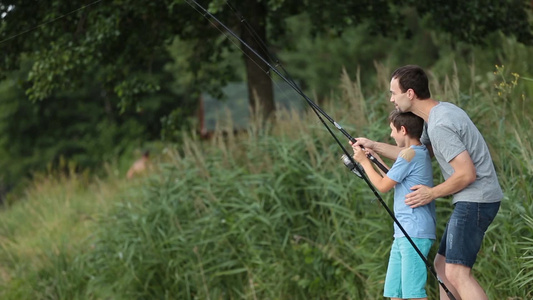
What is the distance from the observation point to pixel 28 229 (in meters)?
11.1

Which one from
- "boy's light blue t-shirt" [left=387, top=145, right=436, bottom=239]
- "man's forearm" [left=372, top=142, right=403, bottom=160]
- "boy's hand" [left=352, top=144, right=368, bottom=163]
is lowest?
"boy's light blue t-shirt" [left=387, top=145, right=436, bottom=239]

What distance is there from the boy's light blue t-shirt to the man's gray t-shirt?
0.58 feet

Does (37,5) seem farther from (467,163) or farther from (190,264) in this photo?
(467,163)

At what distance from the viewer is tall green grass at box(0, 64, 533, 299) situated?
20.1 ft

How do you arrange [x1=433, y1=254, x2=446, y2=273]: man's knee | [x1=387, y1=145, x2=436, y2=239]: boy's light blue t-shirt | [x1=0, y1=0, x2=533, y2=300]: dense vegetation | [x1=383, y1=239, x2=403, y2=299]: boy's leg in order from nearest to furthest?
[x1=387, y1=145, x2=436, y2=239]: boy's light blue t-shirt
[x1=383, y1=239, x2=403, y2=299]: boy's leg
[x1=433, y1=254, x2=446, y2=273]: man's knee
[x1=0, y1=0, x2=533, y2=300]: dense vegetation


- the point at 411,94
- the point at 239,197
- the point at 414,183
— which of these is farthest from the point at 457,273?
the point at 239,197

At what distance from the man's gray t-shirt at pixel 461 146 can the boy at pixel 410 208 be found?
0.19 meters

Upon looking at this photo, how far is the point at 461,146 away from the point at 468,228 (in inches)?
17.8

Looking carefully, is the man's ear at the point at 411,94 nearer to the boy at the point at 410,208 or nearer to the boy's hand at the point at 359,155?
the boy at the point at 410,208

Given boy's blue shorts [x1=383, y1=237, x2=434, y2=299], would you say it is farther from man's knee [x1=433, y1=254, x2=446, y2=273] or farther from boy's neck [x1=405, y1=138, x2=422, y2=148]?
boy's neck [x1=405, y1=138, x2=422, y2=148]

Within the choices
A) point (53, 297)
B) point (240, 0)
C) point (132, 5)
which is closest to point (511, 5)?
point (240, 0)

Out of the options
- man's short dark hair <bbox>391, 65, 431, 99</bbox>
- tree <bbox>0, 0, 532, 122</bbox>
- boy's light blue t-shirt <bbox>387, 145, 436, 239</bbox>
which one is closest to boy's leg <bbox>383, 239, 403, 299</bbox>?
boy's light blue t-shirt <bbox>387, 145, 436, 239</bbox>

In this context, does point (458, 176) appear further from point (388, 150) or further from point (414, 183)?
point (388, 150)

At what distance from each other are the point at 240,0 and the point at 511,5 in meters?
2.99
